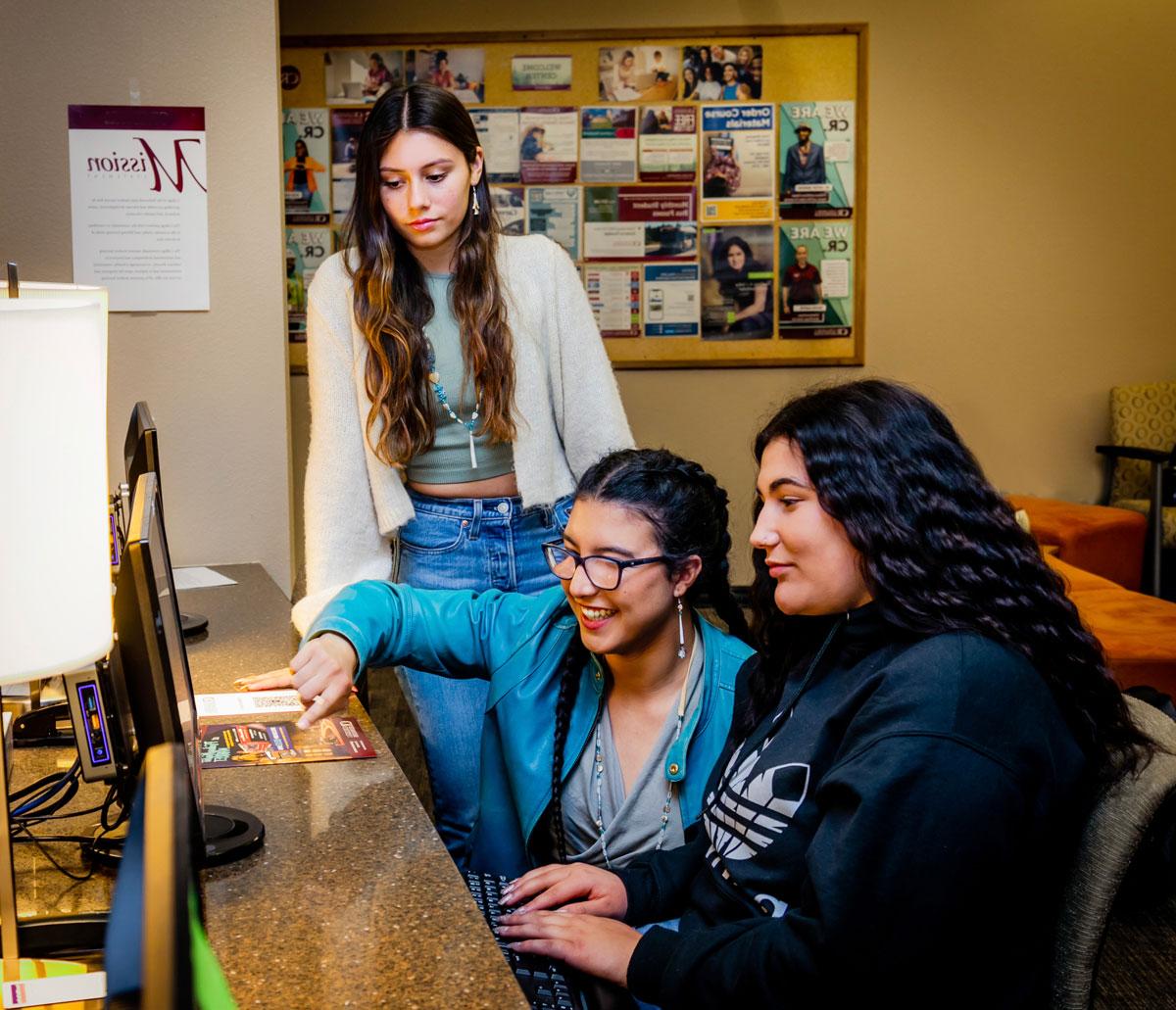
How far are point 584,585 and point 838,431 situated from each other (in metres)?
0.49

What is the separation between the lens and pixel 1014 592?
119 cm

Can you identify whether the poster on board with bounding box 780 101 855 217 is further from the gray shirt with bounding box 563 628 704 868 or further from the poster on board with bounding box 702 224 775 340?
the gray shirt with bounding box 563 628 704 868

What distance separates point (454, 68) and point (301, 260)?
1.03m

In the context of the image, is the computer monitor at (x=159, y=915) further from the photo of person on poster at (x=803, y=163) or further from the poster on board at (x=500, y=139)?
the photo of person on poster at (x=803, y=163)

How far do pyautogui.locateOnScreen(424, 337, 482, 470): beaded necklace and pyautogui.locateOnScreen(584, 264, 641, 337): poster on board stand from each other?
3.32 metres

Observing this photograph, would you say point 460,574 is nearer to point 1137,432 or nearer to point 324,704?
point 324,704

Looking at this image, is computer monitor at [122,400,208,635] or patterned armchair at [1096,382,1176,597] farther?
patterned armchair at [1096,382,1176,597]

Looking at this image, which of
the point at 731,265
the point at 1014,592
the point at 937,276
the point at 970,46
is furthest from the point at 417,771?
the point at 970,46

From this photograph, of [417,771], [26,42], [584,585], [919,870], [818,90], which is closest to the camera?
[919,870]

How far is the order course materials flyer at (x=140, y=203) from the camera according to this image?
2.65 metres

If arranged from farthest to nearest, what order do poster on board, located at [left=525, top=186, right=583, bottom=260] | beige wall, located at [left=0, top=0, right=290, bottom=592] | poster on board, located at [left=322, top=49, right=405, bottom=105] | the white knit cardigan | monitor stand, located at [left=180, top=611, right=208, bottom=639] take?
poster on board, located at [left=525, top=186, right=583, bottom=260] < poster on board, located at [left=322, top=49, right=405, bottom=105] < beige wall, located at [left=0, top=0, right=290, bottom=592] < monitor stand, located at [left=180, top=611, right=208, bottom=639] < the white knit cardigan

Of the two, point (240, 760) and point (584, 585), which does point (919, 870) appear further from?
point (240, 760)

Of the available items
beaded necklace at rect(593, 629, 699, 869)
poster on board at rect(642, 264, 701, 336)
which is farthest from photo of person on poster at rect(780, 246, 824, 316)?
beaded necklace at rect(593, 629, 699, 869)

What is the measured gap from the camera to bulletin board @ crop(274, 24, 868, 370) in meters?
5.25
